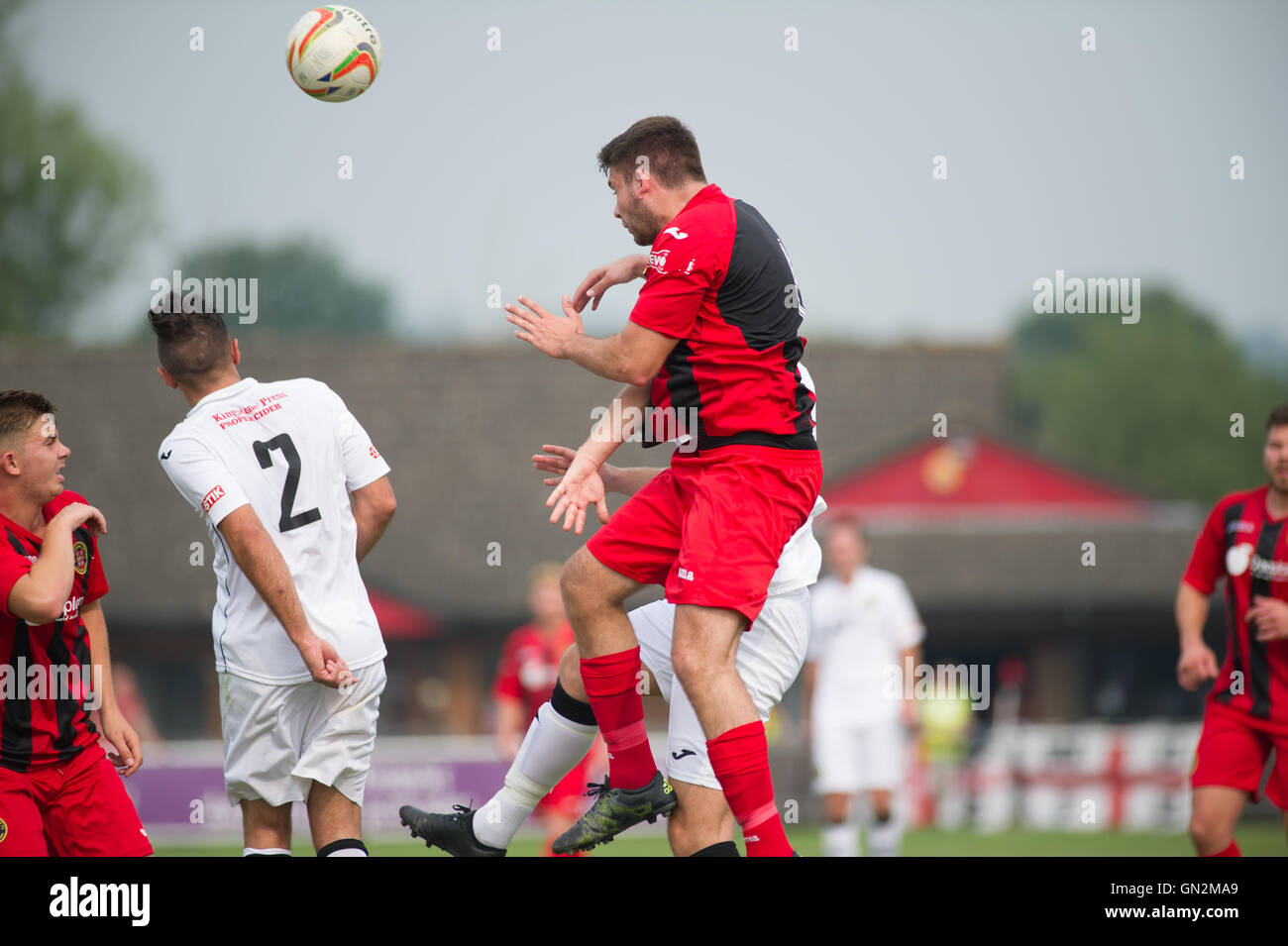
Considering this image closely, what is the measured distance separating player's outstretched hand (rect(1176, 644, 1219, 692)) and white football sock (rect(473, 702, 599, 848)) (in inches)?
131

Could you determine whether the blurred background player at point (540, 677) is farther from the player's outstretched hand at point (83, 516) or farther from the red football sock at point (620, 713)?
the player's outstretched hand at point (83, 516)

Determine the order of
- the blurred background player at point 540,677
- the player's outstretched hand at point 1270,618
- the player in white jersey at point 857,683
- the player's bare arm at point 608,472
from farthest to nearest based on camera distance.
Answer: the player in white jersey at point 857,683 → the blurred background player at point 540,677 → the player's outstretched hand at point 1270,618 → the player's bare arm at point 608,472

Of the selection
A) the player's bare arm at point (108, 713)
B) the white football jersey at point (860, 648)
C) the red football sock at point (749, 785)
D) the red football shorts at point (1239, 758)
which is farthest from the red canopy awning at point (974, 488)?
the red football sock at point (749, 785)

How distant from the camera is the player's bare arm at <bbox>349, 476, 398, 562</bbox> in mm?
5742

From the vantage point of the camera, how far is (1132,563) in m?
27.7

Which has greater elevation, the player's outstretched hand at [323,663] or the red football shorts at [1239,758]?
the player's outstretched hand at [323,663]

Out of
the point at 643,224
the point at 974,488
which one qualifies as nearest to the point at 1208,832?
the point at 643,224

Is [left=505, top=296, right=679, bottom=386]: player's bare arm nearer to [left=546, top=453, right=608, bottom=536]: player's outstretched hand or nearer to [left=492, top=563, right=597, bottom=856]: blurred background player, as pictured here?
[left=546, top=453, right=608, bottom=536]: player's outstretched hand

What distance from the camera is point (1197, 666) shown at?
705cm

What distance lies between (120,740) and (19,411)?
1403 mm

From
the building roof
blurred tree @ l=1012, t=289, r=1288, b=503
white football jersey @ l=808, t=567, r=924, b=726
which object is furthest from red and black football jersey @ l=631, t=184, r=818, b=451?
blurred tree @ l=1012, t=289, r=1288, b=503

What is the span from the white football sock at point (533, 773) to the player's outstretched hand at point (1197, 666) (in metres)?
3.32

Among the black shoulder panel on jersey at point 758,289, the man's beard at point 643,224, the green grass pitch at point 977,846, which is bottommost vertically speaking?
the green grass pitch at point 977,846

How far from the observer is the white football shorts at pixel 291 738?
17.9 ft
